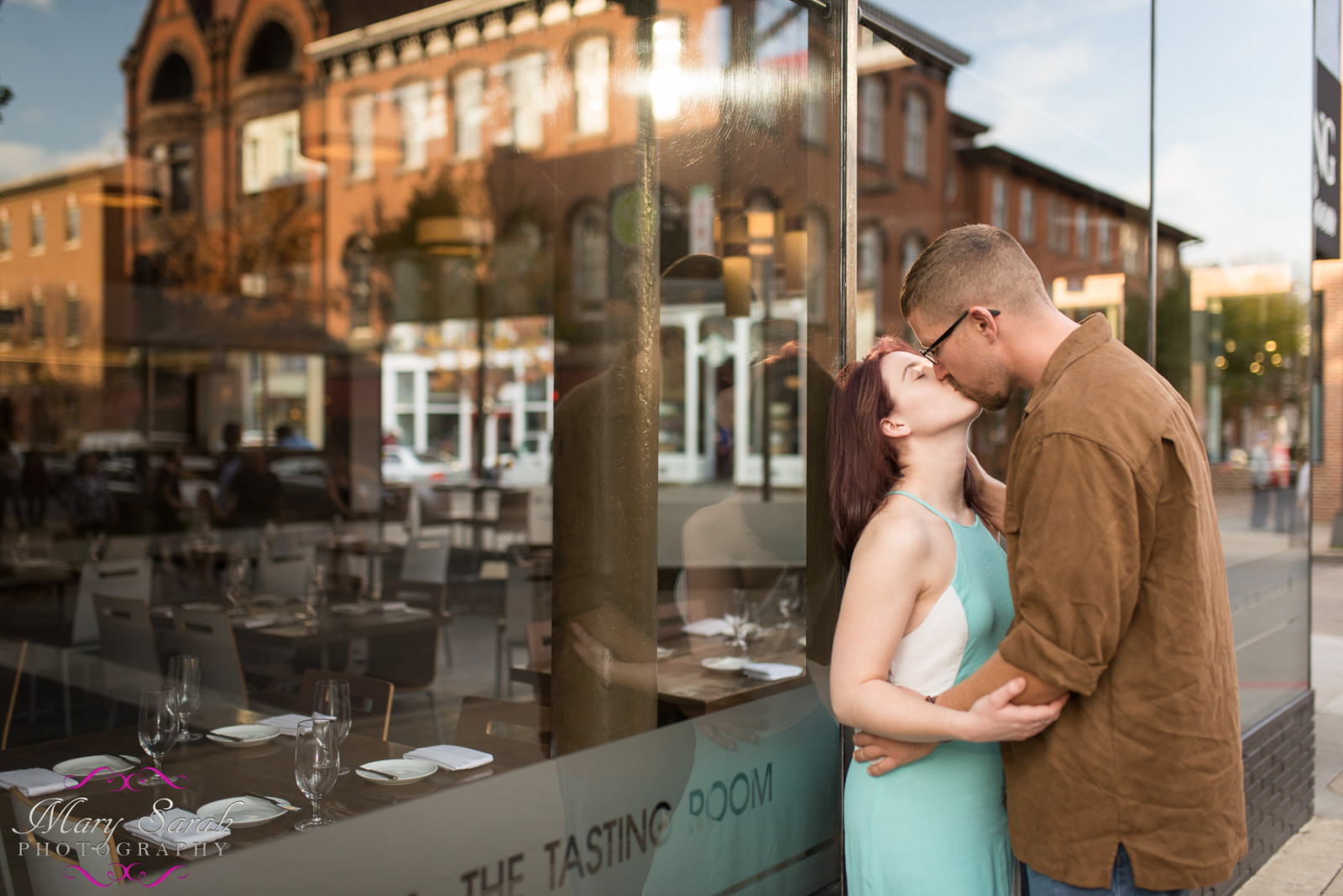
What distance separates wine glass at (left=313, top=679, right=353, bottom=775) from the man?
1.33 meters

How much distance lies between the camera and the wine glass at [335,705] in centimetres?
228


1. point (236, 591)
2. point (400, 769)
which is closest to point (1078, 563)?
point (400, 769)

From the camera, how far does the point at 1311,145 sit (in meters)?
5.07

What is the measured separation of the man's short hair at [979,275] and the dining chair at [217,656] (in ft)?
10.9

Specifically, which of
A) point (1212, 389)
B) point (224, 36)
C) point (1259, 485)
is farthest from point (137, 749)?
point (224, 36)

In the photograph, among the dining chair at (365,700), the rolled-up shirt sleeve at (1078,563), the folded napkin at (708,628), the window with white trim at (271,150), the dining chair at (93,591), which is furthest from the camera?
the window with white trim at (271,150)

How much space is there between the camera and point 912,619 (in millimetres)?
1824

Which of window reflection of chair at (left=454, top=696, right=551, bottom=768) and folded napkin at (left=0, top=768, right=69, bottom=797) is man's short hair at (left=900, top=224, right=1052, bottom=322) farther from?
folded napkin at (left=0, top=768, right=69, bottom=797)

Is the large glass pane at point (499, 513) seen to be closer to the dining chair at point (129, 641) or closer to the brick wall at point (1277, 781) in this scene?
the dining chair at point (129, 641)

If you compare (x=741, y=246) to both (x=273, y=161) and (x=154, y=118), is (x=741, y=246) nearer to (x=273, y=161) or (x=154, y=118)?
(x=273, y=161)

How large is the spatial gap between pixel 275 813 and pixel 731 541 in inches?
160

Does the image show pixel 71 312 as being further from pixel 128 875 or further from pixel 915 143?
pixel 128 875

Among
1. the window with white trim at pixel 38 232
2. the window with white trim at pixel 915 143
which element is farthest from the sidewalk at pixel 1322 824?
the window with white trim at pixel 38 232

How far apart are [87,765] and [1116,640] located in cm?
240
